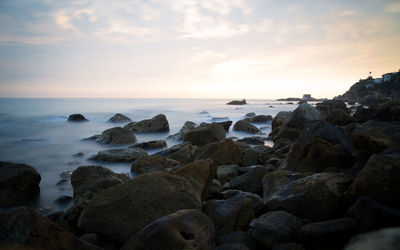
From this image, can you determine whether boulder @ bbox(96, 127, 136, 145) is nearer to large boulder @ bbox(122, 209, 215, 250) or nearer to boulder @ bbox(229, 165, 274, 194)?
boulder @ bbox(229, 165, 274, 194)

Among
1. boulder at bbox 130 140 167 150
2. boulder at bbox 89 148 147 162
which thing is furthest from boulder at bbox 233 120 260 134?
boulder at bbox 89 148 147 162

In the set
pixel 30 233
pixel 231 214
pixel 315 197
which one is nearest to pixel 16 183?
pixel 30 233

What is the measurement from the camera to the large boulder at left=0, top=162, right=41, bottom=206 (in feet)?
15.6

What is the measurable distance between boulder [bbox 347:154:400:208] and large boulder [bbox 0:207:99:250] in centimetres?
269

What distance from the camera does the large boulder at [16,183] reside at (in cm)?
475

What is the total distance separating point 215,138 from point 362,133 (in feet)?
15.2

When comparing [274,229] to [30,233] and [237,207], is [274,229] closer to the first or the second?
[237,207]

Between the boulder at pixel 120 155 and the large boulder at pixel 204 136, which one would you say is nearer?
the boulder at pixel 120 155

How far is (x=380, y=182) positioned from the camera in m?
2.52

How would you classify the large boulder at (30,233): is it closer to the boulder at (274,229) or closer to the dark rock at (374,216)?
the boulder at (274,229)

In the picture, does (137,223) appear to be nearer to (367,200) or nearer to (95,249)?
(95,249)

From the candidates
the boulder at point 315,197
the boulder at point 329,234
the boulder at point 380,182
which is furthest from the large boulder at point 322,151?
the boulder at point 329,234

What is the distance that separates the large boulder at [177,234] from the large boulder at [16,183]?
3793mm

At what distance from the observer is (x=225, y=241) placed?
254 cm
